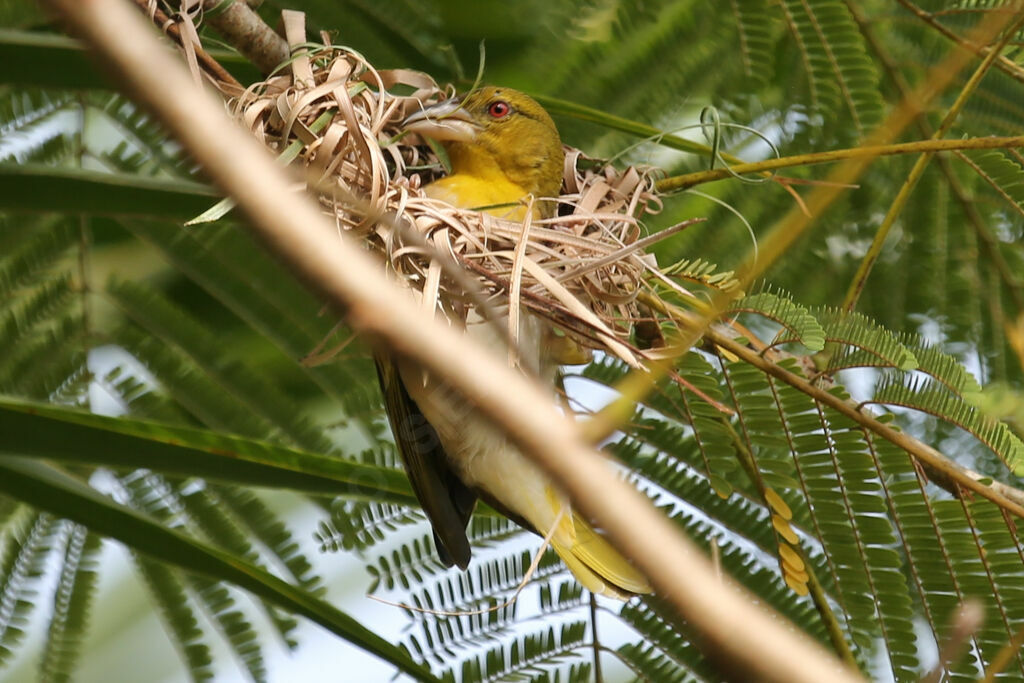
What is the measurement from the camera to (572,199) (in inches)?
82.3

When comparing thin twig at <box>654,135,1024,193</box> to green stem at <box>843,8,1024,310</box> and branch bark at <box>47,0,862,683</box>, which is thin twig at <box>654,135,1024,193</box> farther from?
branch bark at <box>47,0,862,683</box>

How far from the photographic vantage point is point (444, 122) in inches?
90.0

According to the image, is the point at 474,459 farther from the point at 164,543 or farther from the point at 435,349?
the point at 435,349

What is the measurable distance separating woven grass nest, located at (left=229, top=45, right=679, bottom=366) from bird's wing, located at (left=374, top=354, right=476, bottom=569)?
29 cm

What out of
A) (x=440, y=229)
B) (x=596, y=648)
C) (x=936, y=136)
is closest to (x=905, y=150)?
(x=936, y=136)

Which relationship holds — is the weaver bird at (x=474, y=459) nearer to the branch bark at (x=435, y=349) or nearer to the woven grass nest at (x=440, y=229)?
the woven grass nest at (x=440, y=229)

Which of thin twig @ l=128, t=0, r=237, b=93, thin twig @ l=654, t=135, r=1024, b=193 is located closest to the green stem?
thin twig @ l=654, t=135, r=1024, b=193

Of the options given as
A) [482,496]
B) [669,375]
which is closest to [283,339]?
[482,496]

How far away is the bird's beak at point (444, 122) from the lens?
85.7 inches

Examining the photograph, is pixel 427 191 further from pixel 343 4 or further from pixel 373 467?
pixel 373 467

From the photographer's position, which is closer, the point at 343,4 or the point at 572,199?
the point at 572,199

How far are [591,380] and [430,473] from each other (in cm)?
51

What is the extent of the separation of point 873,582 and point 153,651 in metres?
2.39

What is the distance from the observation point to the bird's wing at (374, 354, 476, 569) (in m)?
1.94
